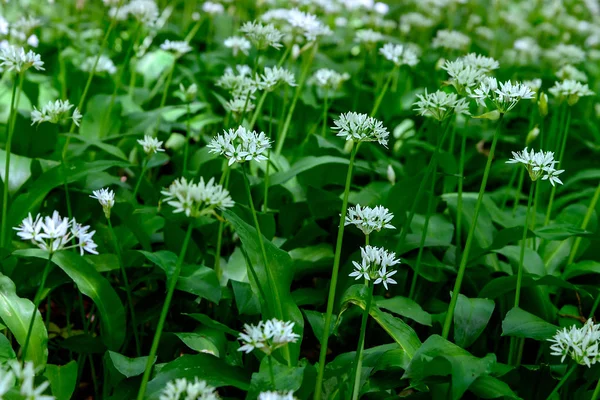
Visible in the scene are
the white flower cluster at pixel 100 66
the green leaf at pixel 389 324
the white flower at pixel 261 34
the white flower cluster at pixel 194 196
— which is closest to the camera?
the white flower cluster at pixel 194 196

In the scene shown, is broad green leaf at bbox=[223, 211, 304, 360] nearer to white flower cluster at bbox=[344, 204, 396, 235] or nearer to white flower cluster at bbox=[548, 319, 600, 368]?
white flower cluster at bbox=[344, 204, 396, 235]

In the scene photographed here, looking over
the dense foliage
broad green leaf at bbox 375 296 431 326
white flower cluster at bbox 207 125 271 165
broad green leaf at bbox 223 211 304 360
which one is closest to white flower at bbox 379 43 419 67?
the dense foliage

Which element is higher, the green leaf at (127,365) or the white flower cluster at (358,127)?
the white flower cluster at (358,127)

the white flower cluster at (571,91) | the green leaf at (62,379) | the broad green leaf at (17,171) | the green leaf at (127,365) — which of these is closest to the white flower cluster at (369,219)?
the green leaf at (127,365)

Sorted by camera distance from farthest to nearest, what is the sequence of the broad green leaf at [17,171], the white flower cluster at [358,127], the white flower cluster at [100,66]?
the white flower cluster at [100,66]
the broad green leaf at [17,171]
the white flower cluster at [358,127]

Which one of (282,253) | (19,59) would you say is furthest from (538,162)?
(19,59)

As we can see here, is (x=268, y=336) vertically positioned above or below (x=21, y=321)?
above

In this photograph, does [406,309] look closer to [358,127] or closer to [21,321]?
[358,127]

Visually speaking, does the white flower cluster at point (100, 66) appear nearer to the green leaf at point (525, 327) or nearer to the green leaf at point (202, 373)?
the green leaf at point (202, 373)
